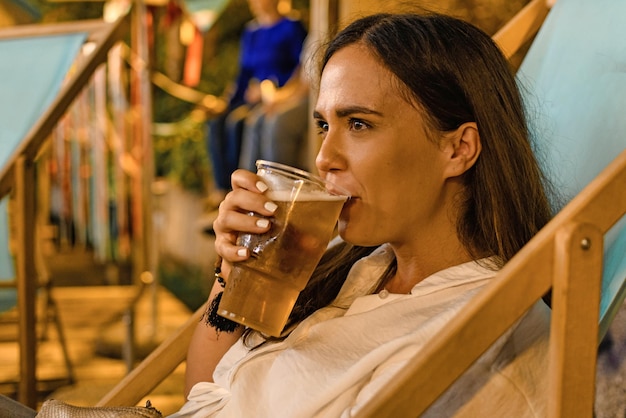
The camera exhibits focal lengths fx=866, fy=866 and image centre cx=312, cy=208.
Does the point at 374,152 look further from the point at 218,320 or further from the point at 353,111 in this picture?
the point at 218,320

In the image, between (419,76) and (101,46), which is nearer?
(419,76)

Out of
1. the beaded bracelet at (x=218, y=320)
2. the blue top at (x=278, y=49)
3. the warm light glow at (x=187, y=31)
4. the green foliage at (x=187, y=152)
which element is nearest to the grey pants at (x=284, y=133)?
the blue top at (x=278, y=49)

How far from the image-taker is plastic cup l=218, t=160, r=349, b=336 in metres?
1.06

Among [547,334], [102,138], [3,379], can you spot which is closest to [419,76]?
[547,334]

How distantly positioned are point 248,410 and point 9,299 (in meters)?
1.34

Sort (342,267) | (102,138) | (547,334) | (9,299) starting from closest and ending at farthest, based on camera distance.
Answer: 1. (547,334)
2. (342,267)
3. (9,299)
4. (102,138)

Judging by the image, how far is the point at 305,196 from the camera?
41.5 inches

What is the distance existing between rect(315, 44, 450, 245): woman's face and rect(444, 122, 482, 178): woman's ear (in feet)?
0.06

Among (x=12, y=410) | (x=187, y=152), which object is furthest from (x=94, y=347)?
(x=187, y=152)

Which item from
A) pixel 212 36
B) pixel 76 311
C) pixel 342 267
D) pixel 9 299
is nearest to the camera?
pixel 342 267

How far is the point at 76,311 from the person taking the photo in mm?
4660

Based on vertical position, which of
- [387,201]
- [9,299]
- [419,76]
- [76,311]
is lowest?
[76,311]

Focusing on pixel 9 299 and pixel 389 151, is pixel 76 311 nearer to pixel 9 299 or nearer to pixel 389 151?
pixel 9 299

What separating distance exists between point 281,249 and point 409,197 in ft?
0.79
